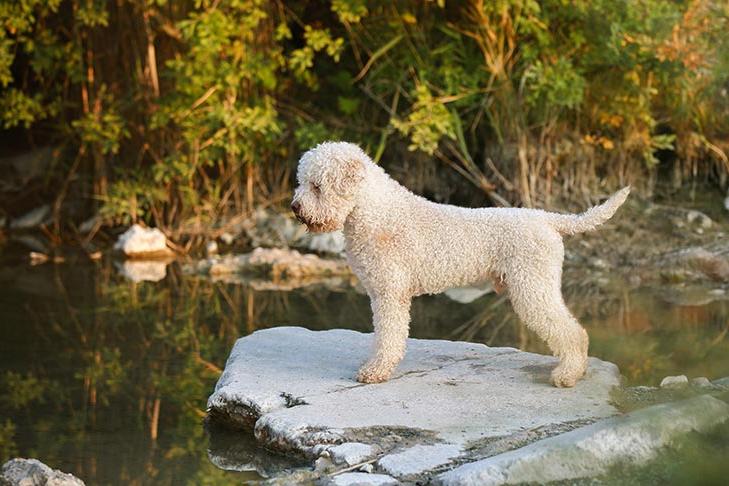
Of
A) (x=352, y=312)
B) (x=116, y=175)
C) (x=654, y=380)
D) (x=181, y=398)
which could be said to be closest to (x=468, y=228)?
(x=654, y=380)

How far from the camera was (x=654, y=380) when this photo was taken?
5.19 m

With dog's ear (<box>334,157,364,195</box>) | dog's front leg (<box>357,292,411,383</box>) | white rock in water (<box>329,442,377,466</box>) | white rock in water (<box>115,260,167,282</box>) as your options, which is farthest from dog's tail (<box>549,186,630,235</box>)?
white rock in water (<box>115,260,167,282</box>)

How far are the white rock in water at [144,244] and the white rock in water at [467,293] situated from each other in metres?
3.08

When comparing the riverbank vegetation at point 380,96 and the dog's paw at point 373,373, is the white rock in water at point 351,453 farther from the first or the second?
the riverbank vegetation at point 380,96

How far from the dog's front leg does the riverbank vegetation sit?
469cm

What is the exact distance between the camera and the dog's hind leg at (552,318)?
14.6 feet

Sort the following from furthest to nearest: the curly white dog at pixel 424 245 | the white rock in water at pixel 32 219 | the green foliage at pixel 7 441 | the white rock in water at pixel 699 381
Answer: the white rock in water at pixel 32 219, the white rock in water at pixel 699 381, the curly white dog at pixel 424 245, the green foliage at pixel 7 441

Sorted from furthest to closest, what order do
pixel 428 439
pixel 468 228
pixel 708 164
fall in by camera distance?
1. pixel 708 164
2. pixel 468 228
3. pixel 428 439

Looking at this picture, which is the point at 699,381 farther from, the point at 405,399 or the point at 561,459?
the point at 561,459

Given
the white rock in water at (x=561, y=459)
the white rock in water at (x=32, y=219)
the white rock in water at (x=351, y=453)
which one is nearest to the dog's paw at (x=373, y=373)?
the white rock in water at (x=351, y=453)

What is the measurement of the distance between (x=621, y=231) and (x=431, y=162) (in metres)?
1.99

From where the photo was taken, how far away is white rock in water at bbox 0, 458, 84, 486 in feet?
12.2

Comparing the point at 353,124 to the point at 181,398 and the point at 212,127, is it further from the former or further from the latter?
the point at 181,398

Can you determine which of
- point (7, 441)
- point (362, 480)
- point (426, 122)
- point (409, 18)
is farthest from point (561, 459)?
point (409, 18)
